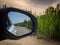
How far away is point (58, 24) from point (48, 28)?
0.07 m

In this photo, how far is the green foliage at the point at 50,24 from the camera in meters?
1.26

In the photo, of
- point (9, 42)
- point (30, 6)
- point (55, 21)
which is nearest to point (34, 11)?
point (30, 6)

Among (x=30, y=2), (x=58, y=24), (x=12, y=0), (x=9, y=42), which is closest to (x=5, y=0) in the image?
(x=12, y=0)

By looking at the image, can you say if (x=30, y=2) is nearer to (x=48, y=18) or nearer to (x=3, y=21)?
(x=48, y=18)

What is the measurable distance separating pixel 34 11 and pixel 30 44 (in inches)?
8.7

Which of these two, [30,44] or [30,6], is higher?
[30,6]

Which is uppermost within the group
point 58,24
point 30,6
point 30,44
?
point 30,6

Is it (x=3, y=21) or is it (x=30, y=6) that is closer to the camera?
(x=3, y=21)

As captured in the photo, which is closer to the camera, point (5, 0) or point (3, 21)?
point (3, 21)

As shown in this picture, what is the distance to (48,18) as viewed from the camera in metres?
1.28

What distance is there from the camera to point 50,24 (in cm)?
130

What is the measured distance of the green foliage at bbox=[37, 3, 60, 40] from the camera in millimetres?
1259

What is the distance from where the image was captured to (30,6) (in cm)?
131

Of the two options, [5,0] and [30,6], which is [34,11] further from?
[5,0]
